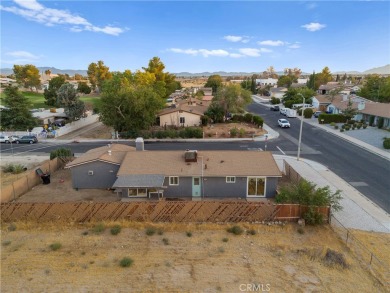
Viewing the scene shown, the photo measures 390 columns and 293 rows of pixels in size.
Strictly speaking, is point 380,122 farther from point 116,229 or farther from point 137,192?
point 116,229

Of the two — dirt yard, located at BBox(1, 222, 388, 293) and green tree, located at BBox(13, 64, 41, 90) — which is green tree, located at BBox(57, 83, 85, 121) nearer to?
dirt yard, located at BBox(1, 222, 388, 293)

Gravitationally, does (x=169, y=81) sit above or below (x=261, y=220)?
above

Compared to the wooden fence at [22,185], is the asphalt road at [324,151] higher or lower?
lower

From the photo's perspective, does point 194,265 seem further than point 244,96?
No

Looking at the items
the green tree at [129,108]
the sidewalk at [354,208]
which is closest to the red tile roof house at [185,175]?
the sidewalk at [354,208]

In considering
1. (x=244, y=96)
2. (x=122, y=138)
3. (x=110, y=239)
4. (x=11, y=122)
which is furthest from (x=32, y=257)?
(x=244, y=96)

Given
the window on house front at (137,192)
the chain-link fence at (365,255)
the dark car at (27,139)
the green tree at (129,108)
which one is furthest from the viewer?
the green tree at (129,108)

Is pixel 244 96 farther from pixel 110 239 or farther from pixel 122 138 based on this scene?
pixel 110 239

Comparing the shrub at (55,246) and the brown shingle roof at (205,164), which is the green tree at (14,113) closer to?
the brown shingle roof at (205,164)
